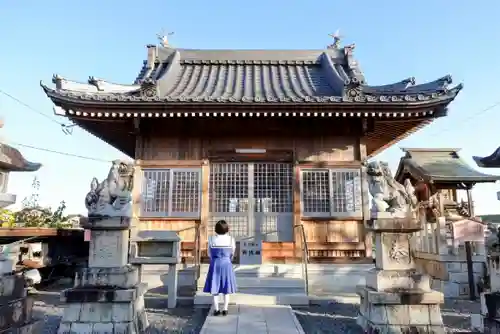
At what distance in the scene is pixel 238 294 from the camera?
7520 mm

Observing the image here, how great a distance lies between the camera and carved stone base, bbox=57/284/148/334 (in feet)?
17.4

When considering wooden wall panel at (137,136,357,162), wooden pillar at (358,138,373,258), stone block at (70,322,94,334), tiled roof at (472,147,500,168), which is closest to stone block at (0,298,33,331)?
stone block at (70,322,94,334)

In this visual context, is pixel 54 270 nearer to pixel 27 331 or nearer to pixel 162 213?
pixel 162 213

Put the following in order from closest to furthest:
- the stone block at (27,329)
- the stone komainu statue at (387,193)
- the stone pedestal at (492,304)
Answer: the stone block at (27,329) < the stone pedestal at (492,304) < the stone komainu statue at (387,193)

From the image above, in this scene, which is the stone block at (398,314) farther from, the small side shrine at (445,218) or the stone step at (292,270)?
the small side shrine at (445,218)

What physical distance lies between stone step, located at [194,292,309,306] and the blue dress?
177cm

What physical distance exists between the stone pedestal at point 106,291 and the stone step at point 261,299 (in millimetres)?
1970

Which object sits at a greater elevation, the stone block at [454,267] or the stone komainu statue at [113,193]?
the stone komainu statue at [113,193]

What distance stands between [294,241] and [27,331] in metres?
6.70

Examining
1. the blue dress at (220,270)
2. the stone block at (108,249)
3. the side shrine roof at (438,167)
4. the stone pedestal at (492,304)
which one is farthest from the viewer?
the side shrine roof at (438,167)

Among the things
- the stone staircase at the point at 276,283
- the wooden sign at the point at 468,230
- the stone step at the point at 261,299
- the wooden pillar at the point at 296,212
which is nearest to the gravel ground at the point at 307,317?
the stone step at the point at 261,299

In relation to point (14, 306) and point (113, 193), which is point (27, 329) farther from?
point (113, 193)

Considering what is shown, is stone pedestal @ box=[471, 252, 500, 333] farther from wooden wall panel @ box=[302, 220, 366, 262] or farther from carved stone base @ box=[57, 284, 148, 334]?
carved stone base @ box=[57, 284, 148, 334]

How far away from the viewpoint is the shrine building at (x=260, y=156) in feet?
30.1
